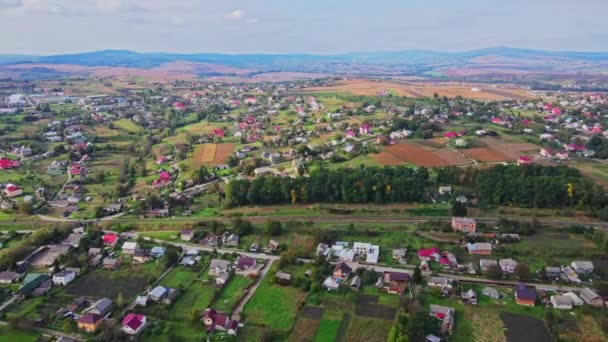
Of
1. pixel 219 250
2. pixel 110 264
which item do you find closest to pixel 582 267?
pixel 219 250

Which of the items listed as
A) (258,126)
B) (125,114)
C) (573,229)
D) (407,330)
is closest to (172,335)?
(407,330)

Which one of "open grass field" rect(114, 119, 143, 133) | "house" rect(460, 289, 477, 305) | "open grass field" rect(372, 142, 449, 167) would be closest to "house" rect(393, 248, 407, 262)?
"house" rect(460, 289, 477, 305)

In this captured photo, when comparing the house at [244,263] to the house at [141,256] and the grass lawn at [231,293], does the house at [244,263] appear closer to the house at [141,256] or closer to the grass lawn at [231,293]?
the grass lawn at [231,293]

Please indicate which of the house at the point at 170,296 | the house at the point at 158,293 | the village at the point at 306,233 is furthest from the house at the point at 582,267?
the house at the point at 158,293

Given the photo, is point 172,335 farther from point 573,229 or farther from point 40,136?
point 40,136

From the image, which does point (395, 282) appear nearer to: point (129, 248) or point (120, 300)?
point (120, 300)
